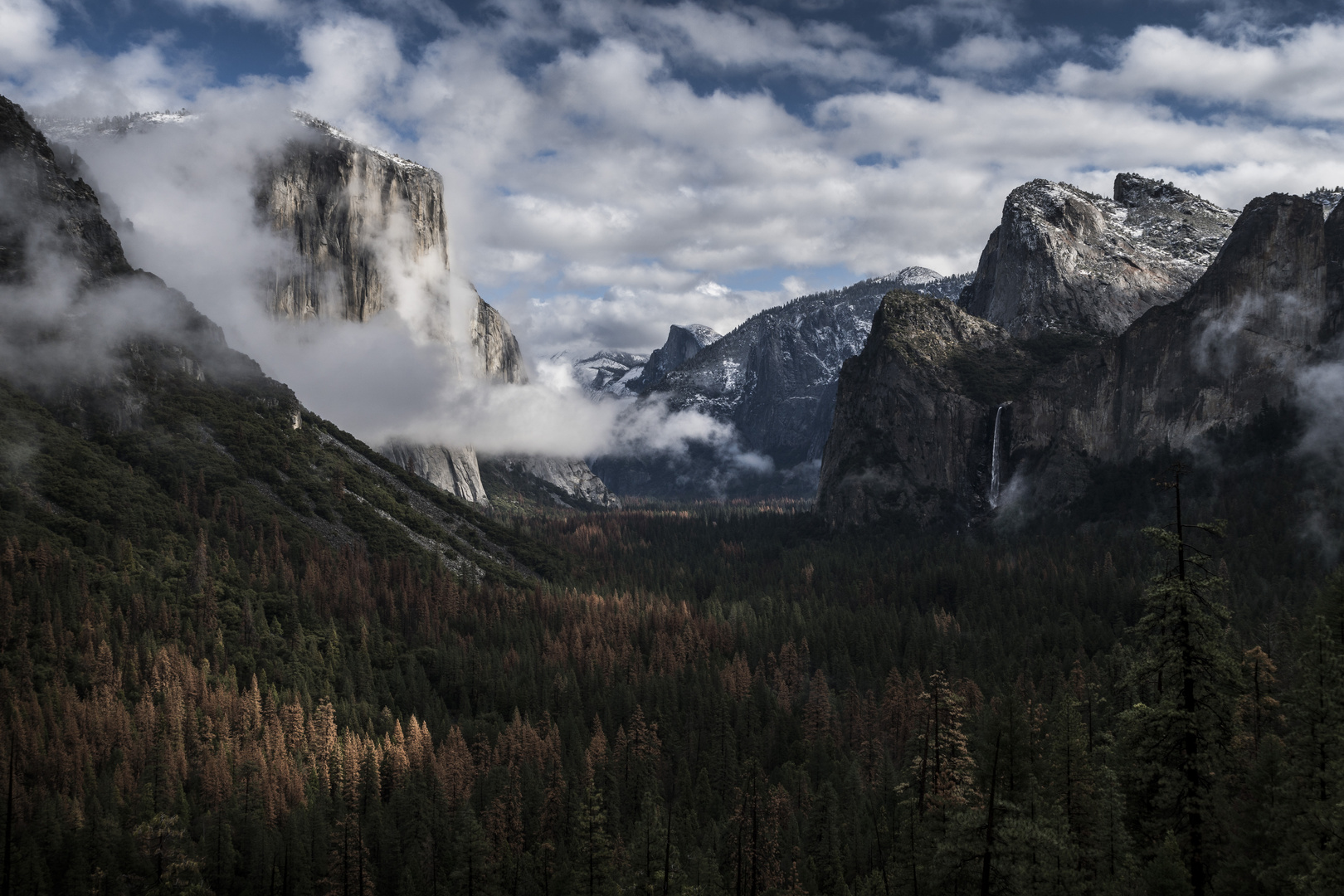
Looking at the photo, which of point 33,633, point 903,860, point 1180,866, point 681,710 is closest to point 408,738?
point 681,710

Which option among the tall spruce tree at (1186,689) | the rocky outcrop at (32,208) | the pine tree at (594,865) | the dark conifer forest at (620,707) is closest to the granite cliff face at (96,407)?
the rocky outcrop at (32,208)

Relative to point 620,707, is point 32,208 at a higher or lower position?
higher

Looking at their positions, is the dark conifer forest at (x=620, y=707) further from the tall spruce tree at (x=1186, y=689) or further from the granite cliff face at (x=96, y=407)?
the granite cliff face at (x=96, y=407)

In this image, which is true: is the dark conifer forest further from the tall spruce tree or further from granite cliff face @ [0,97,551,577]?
granite cliff face @ [0,97,551,577]

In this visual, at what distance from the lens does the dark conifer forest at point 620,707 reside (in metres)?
38.7

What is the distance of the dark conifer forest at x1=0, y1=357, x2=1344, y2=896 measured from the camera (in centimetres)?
3872

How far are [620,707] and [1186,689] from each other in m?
93.5

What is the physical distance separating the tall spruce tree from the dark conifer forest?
0.15 meters

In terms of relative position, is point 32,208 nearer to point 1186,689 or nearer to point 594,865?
point 594,865

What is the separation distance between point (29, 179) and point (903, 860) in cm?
21679

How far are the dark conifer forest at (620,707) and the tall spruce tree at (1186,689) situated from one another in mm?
149

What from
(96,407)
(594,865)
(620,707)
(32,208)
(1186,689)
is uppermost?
(32,208)

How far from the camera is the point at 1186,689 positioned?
32875mm

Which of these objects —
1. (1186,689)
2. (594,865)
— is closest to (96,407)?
(594,865)
